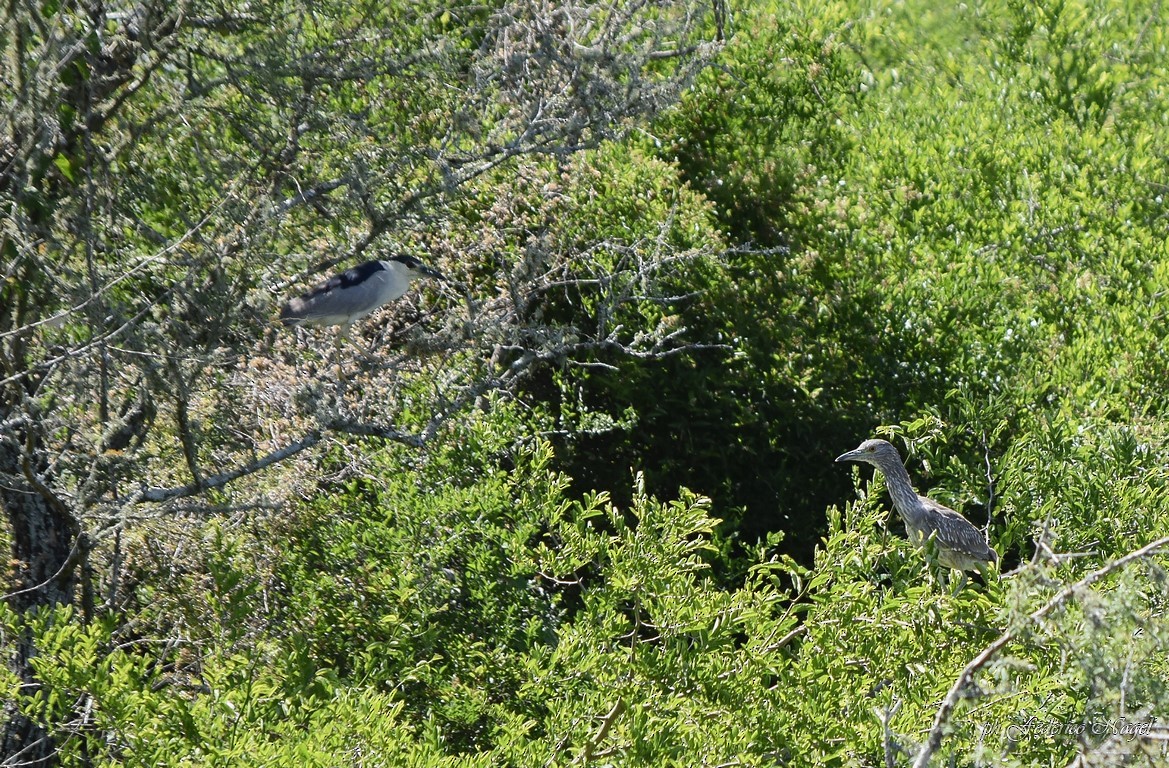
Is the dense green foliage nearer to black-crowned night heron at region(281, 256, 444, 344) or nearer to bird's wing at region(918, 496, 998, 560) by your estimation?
bird's wing at region(918, 496, 998, 560)

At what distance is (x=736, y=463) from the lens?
7305mm

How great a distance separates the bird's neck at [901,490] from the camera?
4.75m

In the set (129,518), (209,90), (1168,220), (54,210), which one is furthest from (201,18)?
(1168,220)

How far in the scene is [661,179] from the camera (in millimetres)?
7195

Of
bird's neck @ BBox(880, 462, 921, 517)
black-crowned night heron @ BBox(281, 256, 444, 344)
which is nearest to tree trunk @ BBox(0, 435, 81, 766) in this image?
black-crowned night heron @ BBox(281, 256, 444, 344)

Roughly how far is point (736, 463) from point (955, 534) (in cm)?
280

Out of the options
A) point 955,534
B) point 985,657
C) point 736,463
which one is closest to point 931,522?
point 955,534

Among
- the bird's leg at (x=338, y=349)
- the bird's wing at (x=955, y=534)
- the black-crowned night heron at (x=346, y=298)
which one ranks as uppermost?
the black-crowned night heron at (x=346, y=298)

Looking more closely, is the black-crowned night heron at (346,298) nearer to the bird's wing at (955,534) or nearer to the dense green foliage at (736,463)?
the dense green foliage at (736,463)

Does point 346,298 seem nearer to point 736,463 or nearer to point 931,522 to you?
point 931,522

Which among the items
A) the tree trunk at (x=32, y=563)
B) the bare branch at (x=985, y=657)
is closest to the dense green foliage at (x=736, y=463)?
the bare branch at (x=985, y=657)

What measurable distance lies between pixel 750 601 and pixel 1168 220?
5344 millimetres

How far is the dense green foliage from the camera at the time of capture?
3.35 meters

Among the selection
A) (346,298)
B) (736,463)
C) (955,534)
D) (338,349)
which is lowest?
(955,534)
